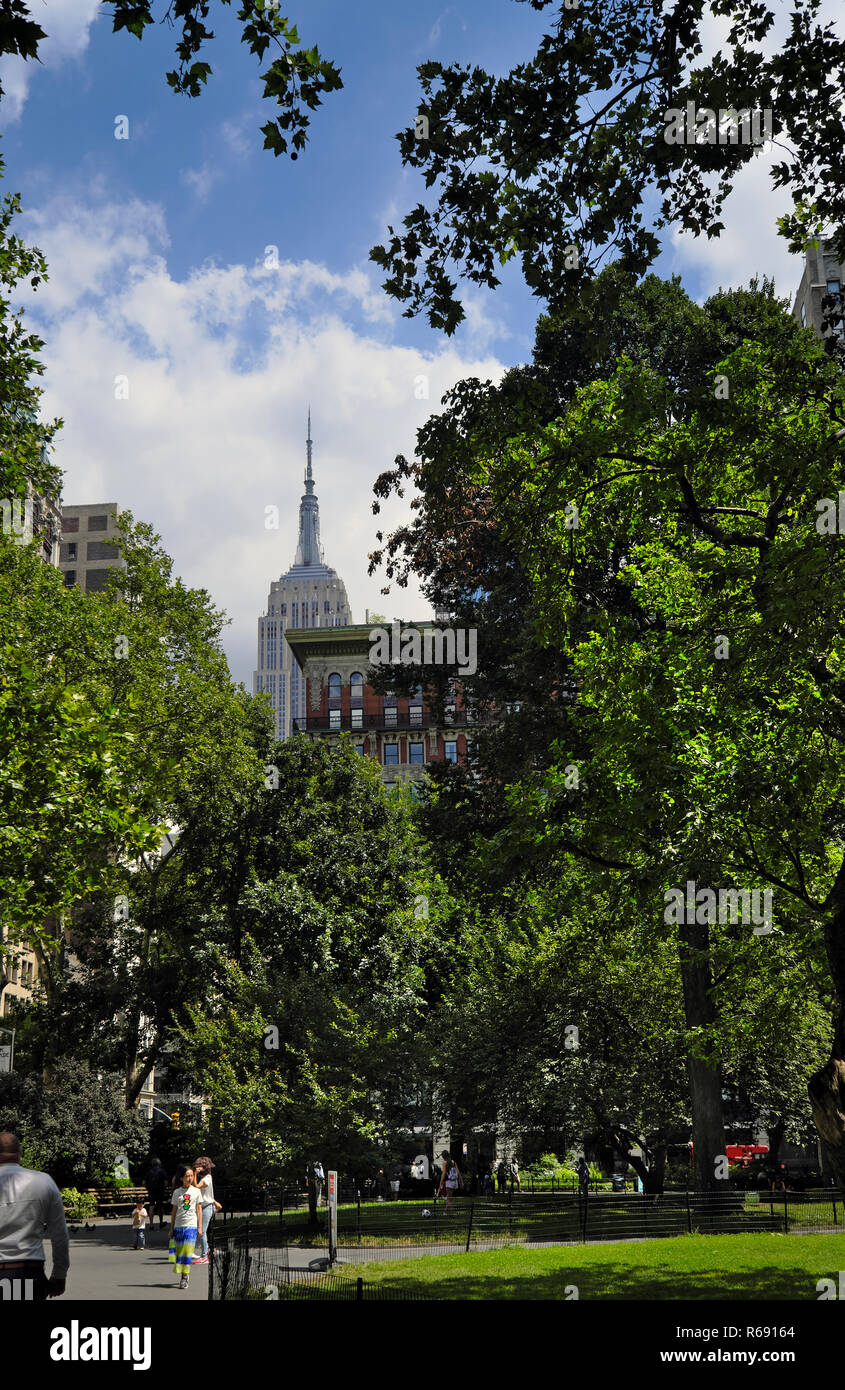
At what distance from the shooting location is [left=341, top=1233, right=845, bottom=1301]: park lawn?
49.3 feet

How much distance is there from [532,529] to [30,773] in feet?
34.2

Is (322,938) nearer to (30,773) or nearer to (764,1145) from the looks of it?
(30,773)

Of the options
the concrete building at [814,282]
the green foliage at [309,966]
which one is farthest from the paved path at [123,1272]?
the concrete building at [814,282]

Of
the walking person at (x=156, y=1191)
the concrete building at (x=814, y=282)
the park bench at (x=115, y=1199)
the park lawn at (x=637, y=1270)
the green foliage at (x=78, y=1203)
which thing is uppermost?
the concrete building at (x=814, y=282)

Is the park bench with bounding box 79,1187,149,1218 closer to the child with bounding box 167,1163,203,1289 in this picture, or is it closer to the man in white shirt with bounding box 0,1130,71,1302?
the child with bounding box 167,1163,203,1289

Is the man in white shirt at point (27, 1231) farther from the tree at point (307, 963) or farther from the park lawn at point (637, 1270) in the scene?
the tree at point (307, 963)

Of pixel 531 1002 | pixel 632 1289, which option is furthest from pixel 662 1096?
pixel 632 1289

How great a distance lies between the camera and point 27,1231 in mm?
7734

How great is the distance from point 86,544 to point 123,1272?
329 ft

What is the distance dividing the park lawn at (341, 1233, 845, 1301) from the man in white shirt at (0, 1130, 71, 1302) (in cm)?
606

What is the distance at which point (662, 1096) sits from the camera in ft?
102

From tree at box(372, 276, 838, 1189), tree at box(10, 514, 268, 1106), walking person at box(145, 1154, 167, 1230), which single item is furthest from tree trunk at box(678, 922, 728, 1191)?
tree at box(10, 514, 268, 1106)

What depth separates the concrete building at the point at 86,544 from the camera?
368 feet

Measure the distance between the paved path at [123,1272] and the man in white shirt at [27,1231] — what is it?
4613mm
